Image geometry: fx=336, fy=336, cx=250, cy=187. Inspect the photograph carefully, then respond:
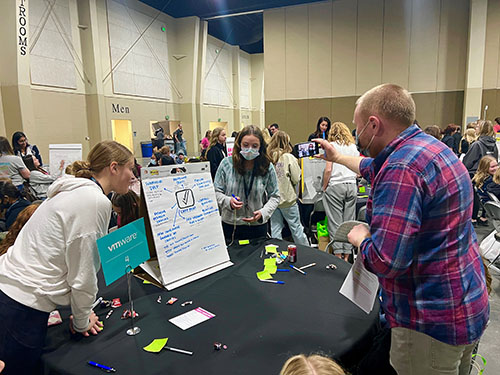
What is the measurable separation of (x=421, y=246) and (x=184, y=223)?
4.30 ft

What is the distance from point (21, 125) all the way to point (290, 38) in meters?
8.07

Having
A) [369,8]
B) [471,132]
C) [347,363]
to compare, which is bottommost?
[347,363]

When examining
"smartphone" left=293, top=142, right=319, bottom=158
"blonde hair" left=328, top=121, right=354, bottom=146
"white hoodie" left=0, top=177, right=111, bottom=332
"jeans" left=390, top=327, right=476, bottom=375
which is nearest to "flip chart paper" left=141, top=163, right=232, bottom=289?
"white hoodie" left=0, top=177, right=111, bottom=332

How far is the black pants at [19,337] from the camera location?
1.24m

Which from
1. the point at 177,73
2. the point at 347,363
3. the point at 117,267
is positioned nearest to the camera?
the point at 347,363

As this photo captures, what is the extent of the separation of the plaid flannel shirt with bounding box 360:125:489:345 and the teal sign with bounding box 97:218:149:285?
1007 mm

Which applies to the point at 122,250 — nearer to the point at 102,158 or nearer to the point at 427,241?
the point at 102,158

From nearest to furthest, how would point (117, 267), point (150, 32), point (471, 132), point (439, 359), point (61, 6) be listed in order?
point (439, 359) → point (117, 267) → point (471, 132) → point (61, 6) → point (150, 32)

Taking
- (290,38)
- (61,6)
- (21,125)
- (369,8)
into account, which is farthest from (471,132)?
(61,6)

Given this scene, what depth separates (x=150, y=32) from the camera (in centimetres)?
1277

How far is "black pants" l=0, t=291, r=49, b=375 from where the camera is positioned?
1.24 meters

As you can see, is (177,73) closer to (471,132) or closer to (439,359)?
(471,132)

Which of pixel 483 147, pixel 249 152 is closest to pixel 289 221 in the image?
pixel 249 152

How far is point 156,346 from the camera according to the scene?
4.31ft
